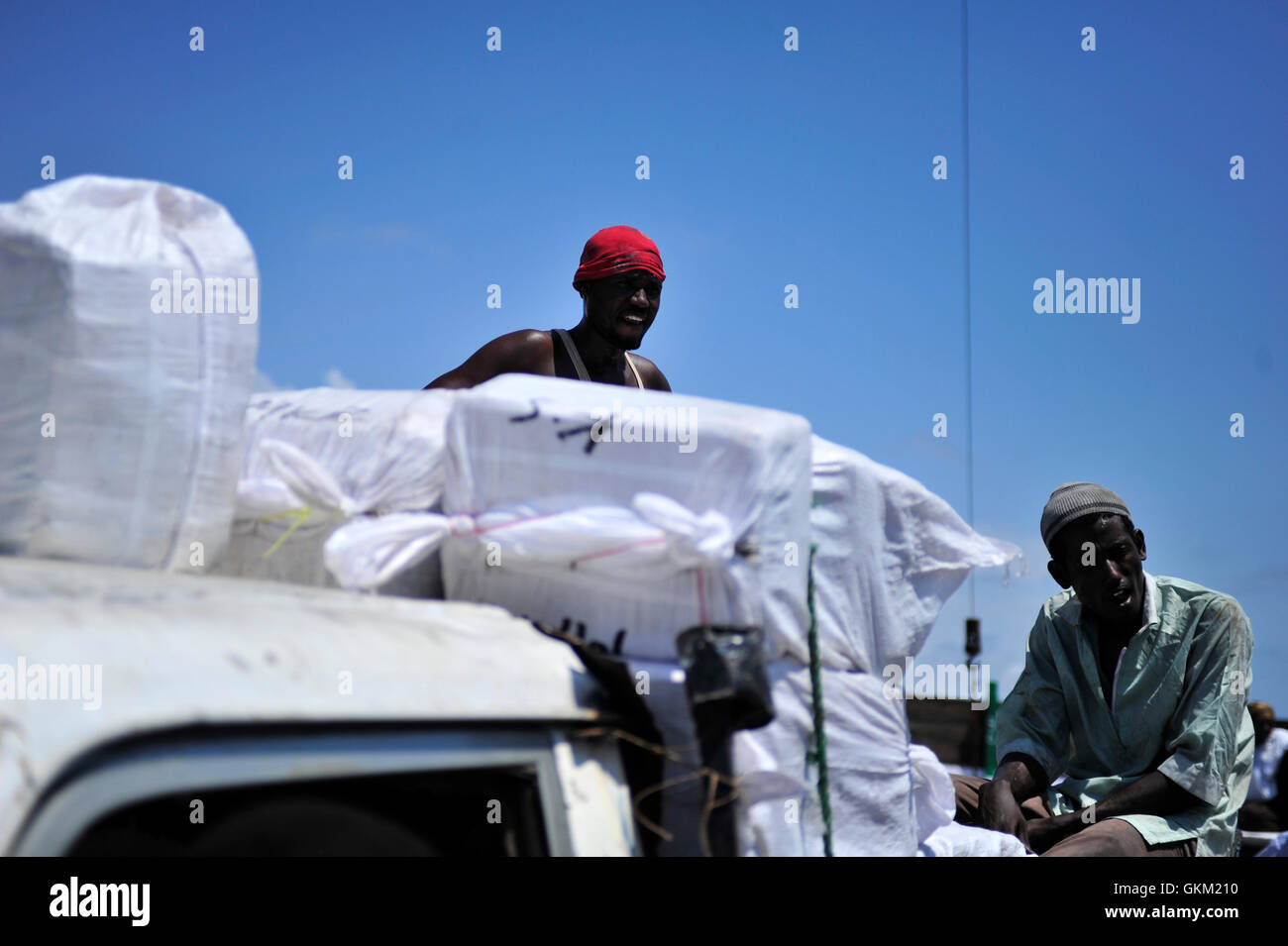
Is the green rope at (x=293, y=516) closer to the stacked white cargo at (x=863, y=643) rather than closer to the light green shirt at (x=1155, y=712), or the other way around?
the stacked white cargo at (x=863, y=643)

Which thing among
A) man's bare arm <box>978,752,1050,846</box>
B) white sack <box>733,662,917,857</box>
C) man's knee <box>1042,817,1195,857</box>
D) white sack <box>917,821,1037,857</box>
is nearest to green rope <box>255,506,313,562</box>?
white sack <box>733,662,917,857</box>

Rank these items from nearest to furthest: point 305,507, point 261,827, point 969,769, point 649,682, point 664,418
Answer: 1. point 261,827
2. point 649,682
3. point 664,418
4. point 305,507
5. point 969,769

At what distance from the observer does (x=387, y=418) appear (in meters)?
2.12

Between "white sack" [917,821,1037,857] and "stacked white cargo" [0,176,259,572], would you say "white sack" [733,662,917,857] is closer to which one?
"white sack" [917,821,1037,857]

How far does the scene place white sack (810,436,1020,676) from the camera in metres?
2.10

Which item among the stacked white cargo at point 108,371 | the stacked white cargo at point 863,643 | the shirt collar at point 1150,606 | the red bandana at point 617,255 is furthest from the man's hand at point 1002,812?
the stacked white cargo at point 108,371

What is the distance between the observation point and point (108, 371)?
67.8 inches

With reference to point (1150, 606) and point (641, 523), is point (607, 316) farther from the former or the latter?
point (641, 523)
